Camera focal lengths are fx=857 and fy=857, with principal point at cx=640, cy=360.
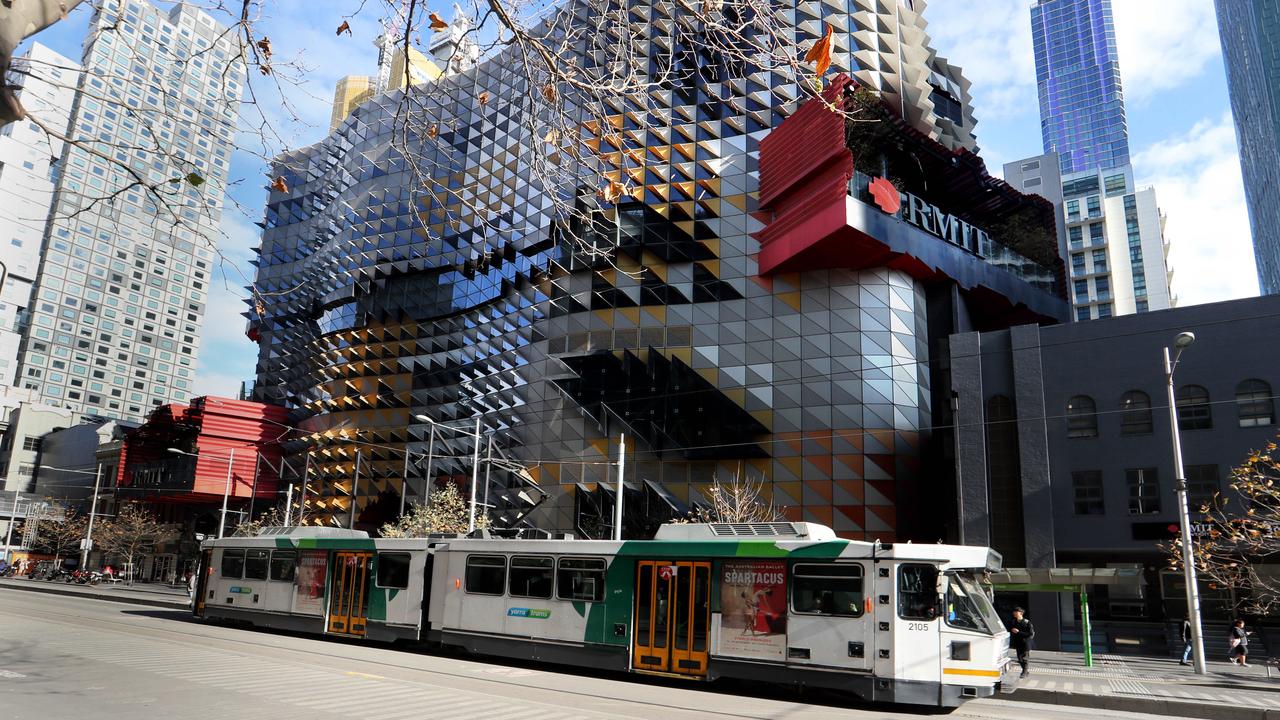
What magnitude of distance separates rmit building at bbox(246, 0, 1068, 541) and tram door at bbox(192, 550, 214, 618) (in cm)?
1197

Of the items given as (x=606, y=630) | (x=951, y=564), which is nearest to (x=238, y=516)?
(x=606, y=630)

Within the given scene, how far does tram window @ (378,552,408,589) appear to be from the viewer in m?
22.4

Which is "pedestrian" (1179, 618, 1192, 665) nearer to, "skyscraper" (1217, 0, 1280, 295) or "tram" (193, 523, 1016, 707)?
"tram" (193, 523, 1016, 707)

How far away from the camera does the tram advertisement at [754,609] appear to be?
52.7 ft

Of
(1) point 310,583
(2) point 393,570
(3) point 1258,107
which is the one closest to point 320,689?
(2) point 393,570

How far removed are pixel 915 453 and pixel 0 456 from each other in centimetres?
10807

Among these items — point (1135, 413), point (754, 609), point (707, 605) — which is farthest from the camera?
point (1135, 413)

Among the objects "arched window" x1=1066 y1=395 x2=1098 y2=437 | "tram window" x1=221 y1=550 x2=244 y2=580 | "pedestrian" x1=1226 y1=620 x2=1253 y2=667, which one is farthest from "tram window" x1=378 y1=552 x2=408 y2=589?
"arched window" x1=1066 y1=395 x2=1098 y2=437

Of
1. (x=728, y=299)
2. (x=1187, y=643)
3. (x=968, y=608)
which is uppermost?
(x=728, y=299)

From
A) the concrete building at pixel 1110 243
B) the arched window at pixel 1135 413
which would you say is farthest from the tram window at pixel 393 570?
the concrete building at pixel 1110 243

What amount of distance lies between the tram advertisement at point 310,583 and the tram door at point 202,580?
5769 mm

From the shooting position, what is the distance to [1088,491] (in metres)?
32.4

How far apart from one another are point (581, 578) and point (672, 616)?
243cm

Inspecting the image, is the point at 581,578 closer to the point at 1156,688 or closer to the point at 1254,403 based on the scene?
the point at 1156,688
